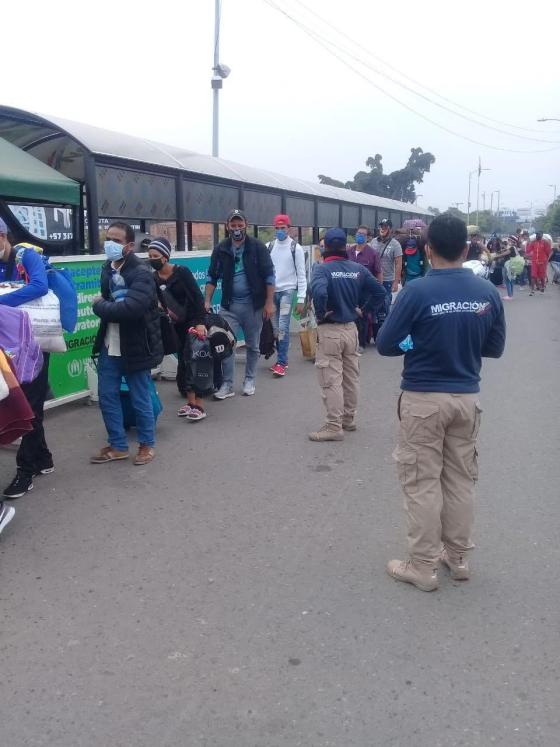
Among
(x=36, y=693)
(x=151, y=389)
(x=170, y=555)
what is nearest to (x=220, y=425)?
(x=151, y=389)

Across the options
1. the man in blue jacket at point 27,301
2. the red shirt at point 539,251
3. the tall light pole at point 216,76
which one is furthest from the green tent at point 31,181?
the red shirt at point 539,251

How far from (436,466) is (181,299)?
348 cm

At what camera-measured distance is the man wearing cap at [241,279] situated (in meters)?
7.10

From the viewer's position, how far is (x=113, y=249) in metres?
4.96

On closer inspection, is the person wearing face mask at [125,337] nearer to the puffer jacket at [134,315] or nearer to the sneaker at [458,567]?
the puffer jacket at [134,315]

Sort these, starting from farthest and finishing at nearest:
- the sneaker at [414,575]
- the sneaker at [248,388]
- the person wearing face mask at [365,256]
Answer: the person wearing face mask at [365,256]
the sneaker at [248,388]
the sneaker at [414,575]

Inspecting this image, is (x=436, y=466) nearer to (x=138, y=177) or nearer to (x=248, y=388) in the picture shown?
(x=248, y=388)

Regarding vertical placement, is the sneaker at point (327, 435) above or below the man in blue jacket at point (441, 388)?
below

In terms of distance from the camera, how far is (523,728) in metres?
2.56

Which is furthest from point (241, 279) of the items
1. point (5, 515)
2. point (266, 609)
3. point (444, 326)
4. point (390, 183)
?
point (390, 183)

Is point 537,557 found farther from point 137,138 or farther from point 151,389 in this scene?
point 137,138

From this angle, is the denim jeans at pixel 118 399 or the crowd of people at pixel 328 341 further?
the denim jeans at pixel 118 399

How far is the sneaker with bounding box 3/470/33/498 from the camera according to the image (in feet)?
15.4

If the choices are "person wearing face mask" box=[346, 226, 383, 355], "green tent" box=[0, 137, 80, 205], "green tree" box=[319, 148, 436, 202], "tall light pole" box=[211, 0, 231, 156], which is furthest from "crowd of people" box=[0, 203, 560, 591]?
"green tree" box=[319, 148, 436, 202]
